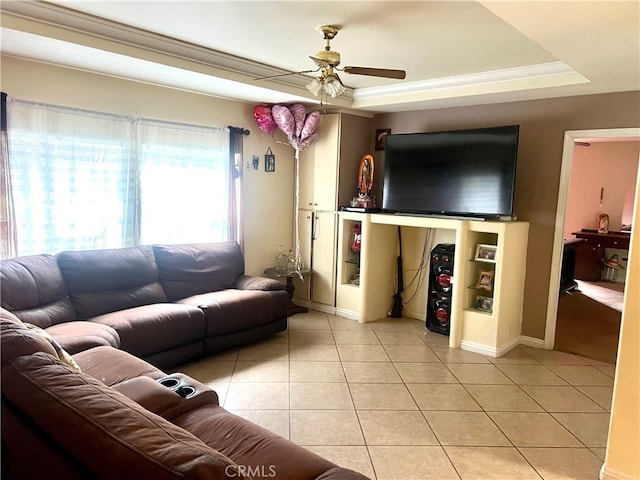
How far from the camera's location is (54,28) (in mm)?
2811

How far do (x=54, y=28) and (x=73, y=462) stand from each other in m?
2.76

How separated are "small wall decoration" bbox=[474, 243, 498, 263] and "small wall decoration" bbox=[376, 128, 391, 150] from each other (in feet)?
5.71

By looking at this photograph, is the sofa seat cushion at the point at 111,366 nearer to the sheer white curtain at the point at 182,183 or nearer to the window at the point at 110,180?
the window at the point at 110,180

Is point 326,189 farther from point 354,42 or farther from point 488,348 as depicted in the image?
point 488,348

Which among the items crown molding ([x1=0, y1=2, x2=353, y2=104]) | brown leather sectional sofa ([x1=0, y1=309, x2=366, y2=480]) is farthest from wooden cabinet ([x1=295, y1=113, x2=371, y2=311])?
brown leather sectional sofa ([x1=0, y1=309, x2=366, y2=480])

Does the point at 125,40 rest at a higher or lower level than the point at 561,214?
higher

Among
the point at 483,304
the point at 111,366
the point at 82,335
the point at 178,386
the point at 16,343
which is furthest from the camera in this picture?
the point at 483,304

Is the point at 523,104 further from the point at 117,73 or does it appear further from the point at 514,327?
the point at 117,73

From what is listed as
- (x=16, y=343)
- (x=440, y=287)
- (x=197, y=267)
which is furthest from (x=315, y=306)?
(x=16, y=343)

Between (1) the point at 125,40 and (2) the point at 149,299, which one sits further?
(2) the point at 149,299

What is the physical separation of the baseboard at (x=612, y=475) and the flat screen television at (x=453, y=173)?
2.25 meters

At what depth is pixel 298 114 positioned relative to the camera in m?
→ 4.85

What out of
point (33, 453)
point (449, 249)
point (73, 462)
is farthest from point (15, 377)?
point (449, 249)

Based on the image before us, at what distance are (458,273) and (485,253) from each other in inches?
12.8
